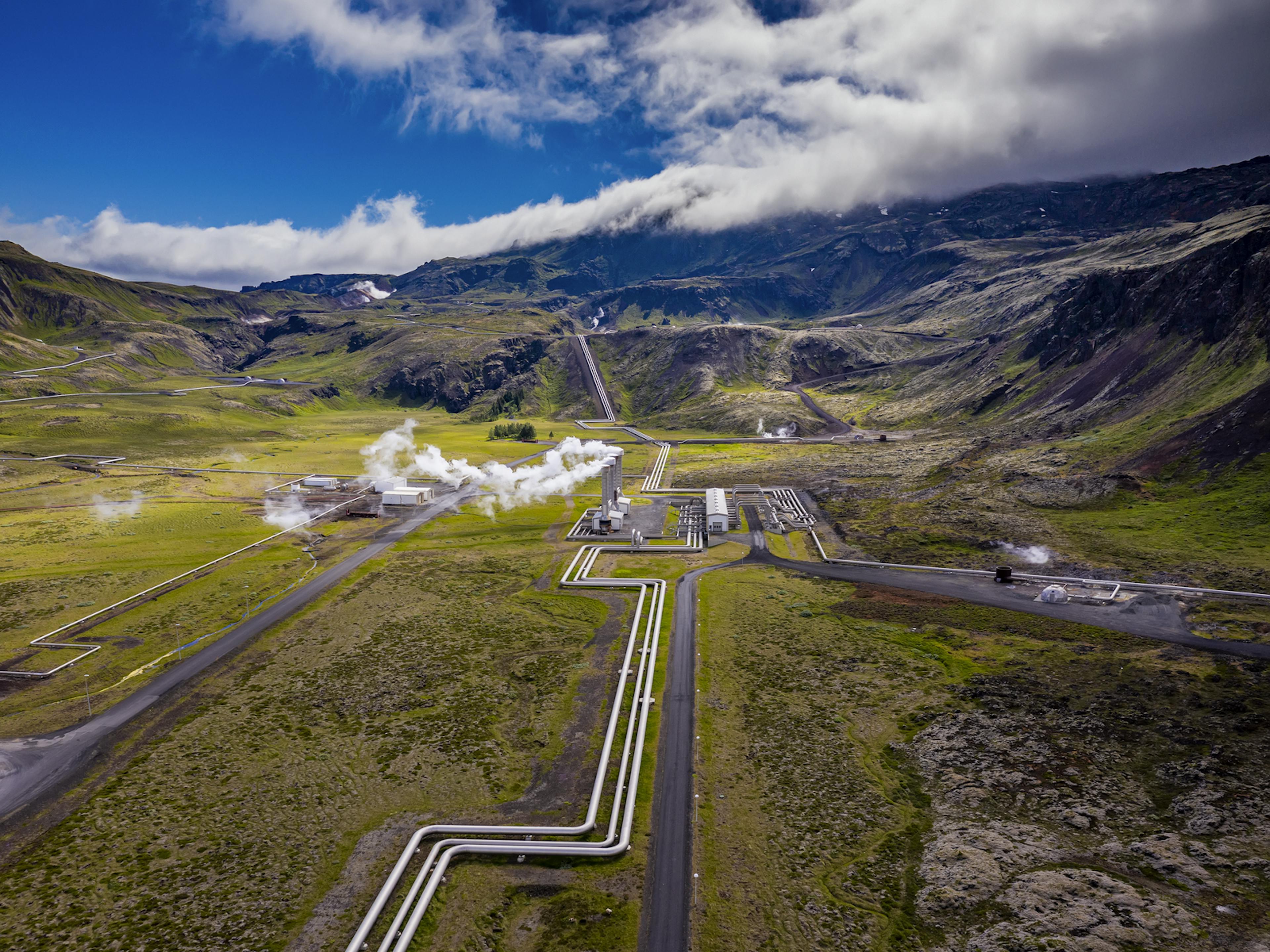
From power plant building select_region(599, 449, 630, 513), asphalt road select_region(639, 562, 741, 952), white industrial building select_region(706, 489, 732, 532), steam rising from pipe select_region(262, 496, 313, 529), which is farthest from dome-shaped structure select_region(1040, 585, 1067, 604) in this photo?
steam rising from pipe select_region(262, 496, 313, 529)

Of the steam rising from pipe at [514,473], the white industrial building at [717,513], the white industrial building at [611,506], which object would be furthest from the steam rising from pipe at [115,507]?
the white industrial building at [717,513]

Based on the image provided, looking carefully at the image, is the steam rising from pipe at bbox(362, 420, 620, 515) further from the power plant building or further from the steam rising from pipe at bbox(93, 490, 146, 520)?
the steam rising from pipe at bbox(93, 490, 146, 520)

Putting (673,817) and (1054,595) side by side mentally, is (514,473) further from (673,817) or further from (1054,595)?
(673,817)

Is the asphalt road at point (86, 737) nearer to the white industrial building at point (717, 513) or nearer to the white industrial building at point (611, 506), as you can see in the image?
the white industrial building at point (611, 506)

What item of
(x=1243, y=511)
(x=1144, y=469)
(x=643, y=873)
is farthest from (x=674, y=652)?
(x=1144, y=469)

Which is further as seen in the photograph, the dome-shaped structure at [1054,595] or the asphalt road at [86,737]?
the dome-shaped structure at [1054,595]

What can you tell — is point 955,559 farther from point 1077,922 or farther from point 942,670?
point 1077,922

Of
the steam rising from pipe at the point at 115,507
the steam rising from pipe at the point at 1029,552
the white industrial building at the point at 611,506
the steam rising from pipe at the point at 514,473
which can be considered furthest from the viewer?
the steam rising from pipe at the point at 514,473
